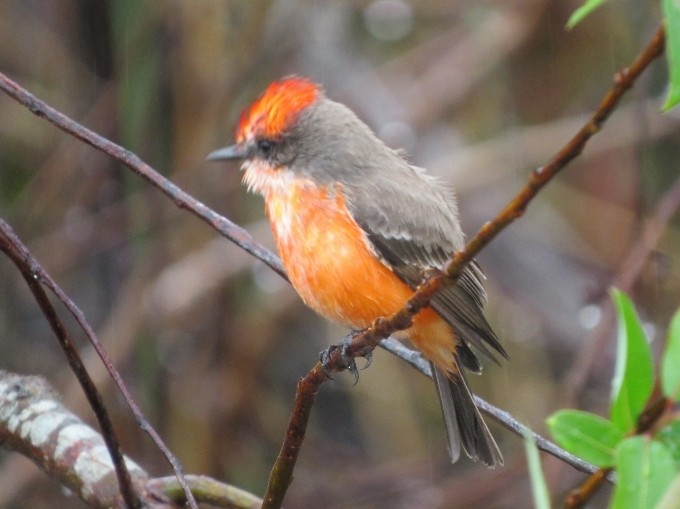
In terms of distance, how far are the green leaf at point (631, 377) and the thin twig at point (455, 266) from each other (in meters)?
0.19

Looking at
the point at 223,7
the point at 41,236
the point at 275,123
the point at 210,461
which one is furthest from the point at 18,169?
the point at 275,123

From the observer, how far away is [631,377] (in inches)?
52.5

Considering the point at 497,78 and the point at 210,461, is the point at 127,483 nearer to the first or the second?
the point at 210,461

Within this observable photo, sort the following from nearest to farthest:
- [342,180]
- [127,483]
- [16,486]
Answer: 1. [127,483]
2. [342,180]
3. [16,486]

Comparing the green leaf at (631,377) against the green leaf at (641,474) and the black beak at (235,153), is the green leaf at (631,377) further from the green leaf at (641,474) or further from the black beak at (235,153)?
the black beak at (235,153)

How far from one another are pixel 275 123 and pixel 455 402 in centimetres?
122

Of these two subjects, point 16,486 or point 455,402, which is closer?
point 455,402

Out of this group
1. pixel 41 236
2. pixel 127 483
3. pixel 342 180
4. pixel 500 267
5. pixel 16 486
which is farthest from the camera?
pixel 500 267

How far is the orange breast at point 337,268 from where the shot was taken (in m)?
3.23

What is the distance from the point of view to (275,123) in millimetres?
3762

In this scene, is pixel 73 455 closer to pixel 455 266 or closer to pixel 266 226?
pixel 455 266

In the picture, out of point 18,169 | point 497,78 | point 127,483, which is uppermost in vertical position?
point 497,78

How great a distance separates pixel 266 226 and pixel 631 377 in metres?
4.78

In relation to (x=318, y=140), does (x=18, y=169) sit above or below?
above
